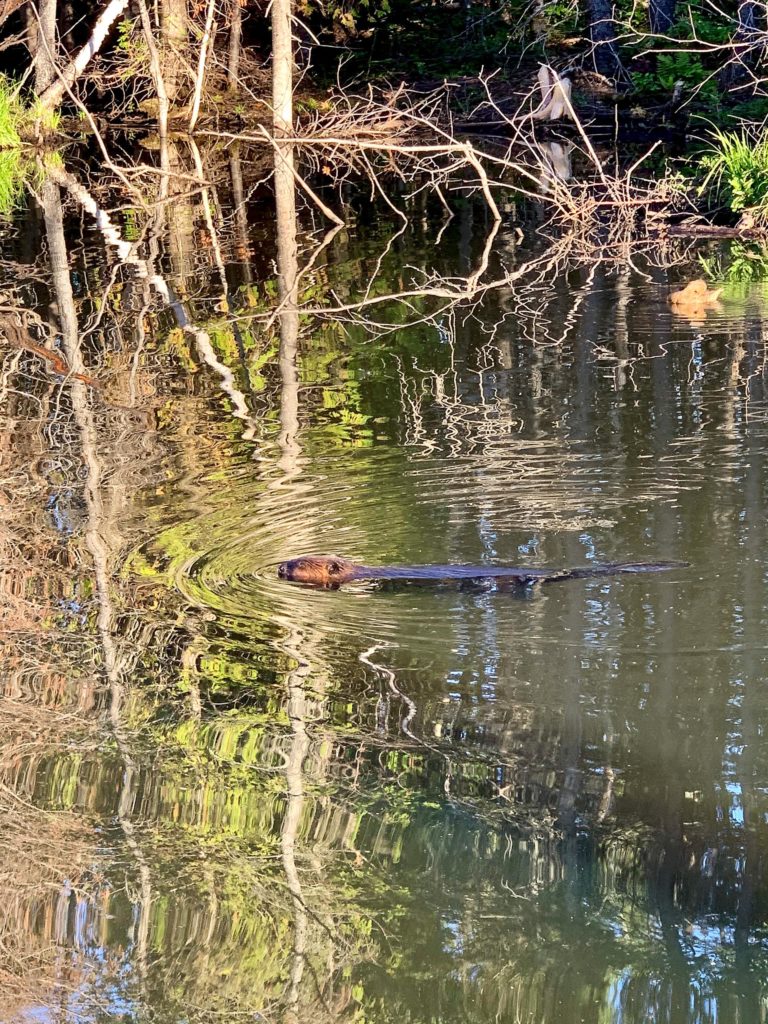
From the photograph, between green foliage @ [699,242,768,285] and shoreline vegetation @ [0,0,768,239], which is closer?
green foliage @ [699,242,768,285]

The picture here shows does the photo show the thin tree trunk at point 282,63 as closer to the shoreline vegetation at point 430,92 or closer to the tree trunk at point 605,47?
the shoreline vegetation at point 430,92

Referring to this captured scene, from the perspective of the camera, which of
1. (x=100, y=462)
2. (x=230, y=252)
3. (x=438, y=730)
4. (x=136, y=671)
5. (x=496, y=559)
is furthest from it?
(x=230, y=252)

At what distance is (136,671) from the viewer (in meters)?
5.47

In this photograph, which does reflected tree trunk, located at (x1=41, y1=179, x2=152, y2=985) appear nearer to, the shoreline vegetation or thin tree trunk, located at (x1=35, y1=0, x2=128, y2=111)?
the shoreline vegetation

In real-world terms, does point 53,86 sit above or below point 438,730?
above

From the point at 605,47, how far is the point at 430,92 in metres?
10.3

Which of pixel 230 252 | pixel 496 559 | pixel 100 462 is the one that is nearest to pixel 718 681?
pixel 496 559

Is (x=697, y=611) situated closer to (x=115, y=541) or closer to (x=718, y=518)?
(x=718, y=518)

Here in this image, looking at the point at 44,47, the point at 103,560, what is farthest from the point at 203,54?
the point at 103,560

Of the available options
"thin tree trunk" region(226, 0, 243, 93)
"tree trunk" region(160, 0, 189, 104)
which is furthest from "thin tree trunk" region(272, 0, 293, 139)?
"tree trunk" region(160, 0, 189, 104)

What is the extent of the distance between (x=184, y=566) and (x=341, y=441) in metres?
2.08

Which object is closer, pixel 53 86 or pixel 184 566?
pixel 184 566

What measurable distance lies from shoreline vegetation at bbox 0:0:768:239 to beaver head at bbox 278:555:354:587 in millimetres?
7894

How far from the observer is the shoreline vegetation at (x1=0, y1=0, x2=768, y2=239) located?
16.3 m
